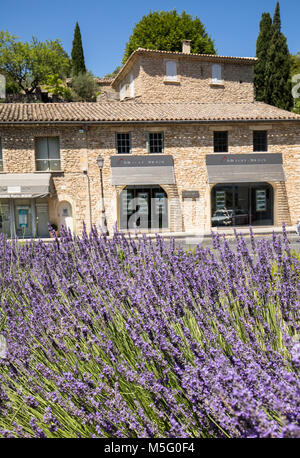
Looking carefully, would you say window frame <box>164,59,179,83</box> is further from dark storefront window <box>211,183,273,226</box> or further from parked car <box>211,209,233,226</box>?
parked car <box>211,209,233,226</box>

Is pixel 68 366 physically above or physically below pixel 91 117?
below

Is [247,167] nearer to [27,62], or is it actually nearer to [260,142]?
[260,142]

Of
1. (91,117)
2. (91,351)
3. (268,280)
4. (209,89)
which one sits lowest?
(91,351)

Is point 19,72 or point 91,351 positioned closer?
point 91,351

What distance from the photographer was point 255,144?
20203 mm

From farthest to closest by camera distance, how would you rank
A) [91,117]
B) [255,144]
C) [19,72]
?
1. [19,72]
2. [255,144]
3. [91,117]

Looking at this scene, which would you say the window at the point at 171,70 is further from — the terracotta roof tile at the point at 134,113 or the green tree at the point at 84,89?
the green tree at the point at 84,89

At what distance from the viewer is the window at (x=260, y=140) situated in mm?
20109

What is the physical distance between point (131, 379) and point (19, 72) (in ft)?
137

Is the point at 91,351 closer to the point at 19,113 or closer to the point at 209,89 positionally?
the point at 19,113

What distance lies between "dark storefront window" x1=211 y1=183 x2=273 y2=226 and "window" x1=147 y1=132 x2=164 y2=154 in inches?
134
